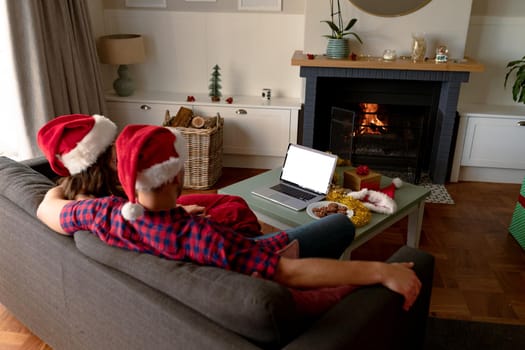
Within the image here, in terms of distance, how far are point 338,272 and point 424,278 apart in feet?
1.29

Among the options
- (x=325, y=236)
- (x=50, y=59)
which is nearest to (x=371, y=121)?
(x=325, y=236)

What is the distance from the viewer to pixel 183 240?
1.23m

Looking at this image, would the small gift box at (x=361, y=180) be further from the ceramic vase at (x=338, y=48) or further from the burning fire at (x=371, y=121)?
the burning fire at (x=371, y=121)

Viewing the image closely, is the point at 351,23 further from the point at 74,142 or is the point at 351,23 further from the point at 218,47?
the point at 74,142

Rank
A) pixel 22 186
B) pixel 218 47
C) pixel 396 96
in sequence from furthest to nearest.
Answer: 1. pixel 218 47
2. pixel 396 96
3. pixel 22 186

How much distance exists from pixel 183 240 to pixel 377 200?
1237 mm

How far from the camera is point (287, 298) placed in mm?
1077

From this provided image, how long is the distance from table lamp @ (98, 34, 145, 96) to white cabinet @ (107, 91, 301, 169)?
11cm

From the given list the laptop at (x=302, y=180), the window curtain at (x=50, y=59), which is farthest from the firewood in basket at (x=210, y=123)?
the laptop at (x=302, y=180)

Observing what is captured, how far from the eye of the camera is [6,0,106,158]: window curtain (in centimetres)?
285

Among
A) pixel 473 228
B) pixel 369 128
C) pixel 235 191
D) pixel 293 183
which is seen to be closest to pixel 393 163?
pixel 369 128

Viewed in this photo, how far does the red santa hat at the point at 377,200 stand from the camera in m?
2.15

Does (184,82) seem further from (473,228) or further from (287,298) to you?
(287,298)

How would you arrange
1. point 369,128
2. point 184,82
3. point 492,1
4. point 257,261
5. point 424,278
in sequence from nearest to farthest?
point 257,261, point 424,278, point 492,1, point 369,128, point 184,82
